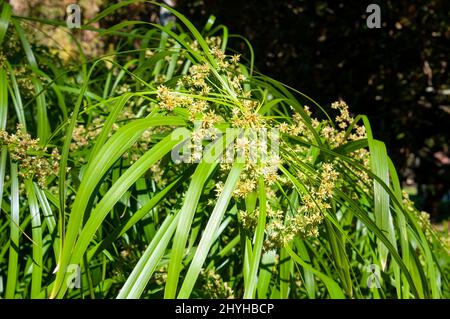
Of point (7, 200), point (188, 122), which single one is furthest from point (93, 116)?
point (188, 122)

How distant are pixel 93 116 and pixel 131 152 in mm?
625

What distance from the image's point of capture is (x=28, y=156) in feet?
4.65

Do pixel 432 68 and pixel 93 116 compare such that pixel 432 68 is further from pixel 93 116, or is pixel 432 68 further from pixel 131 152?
pixel 131 152

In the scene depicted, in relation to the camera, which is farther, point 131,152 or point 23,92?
point 23,92

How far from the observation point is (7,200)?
188cm

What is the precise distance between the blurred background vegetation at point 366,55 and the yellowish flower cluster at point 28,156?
2.98 metres

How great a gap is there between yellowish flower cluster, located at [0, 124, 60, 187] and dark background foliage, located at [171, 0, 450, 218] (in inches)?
125

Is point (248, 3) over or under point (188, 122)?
over

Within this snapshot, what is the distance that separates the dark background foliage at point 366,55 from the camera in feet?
13.9
